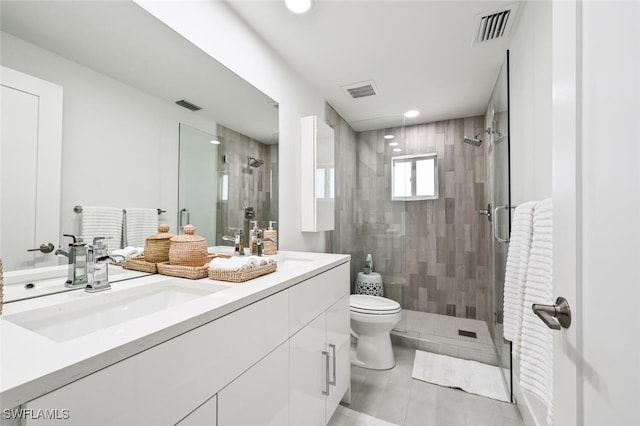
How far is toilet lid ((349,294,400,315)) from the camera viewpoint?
2.15 m

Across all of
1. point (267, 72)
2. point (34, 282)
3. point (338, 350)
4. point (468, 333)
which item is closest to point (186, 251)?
point (34, 282)

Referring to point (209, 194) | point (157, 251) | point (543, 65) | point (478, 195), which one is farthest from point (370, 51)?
point (478, 195)

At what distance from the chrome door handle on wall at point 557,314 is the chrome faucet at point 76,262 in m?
1.32

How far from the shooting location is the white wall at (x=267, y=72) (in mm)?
1309

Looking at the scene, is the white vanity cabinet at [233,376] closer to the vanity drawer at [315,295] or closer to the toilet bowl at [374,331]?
the vanity drawer at [315,295]

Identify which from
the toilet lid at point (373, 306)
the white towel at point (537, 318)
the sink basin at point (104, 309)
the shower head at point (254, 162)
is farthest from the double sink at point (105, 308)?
the toilet lid at point (373, 306)

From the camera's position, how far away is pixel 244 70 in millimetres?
1669

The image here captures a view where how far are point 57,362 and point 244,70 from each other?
Result: 1651 mm

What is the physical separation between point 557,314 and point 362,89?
2334 mm

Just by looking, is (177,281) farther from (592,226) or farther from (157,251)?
(592,226)

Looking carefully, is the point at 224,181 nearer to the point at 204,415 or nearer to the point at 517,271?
the point at 204,415

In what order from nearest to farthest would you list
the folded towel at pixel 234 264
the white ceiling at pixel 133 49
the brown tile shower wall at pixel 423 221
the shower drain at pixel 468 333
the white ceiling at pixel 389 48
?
the white ceiling at pixel 133 49, the folded towel at pixel 234 264, the white ceiling at pixel 389 48, the shower drain at pixel 468 333, the brown tile shower wall at pixel 423 221

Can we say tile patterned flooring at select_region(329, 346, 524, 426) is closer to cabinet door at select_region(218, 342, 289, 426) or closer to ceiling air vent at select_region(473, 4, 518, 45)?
cabinet door at select_region(218, 342, 289, 426)

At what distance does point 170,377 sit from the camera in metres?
0.60
